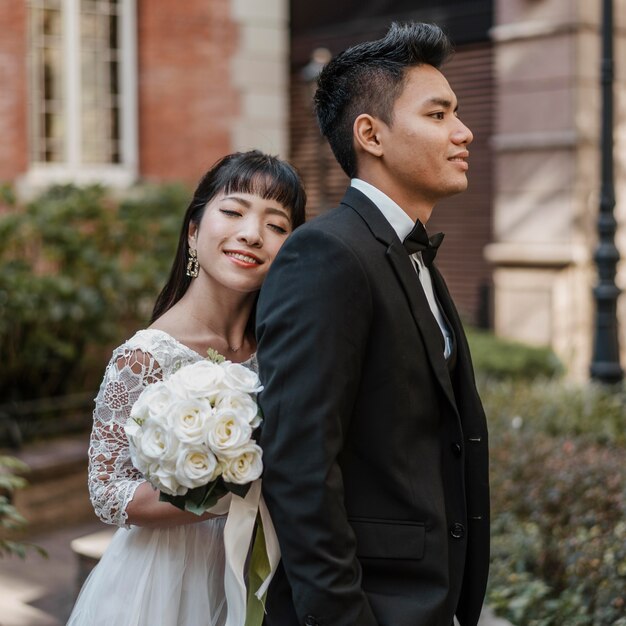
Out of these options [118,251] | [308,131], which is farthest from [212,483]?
[308,131]

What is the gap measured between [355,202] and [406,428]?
54 centimetres

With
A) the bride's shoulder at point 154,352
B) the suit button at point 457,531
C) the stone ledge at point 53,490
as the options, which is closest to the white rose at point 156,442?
the bride's shoulder at point 154,352

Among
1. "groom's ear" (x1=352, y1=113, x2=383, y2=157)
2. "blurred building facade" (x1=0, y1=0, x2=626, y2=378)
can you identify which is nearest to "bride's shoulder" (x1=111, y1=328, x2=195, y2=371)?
"groom's ear" (x1=352, y1=113, x2=383, y2=157)

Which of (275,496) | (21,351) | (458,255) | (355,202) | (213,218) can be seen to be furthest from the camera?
(458,255)

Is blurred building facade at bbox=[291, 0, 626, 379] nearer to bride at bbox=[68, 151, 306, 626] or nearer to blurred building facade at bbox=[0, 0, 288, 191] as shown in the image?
blurred building facade at bbox=[0, 0, 288, 191]

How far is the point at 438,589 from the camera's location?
7.33 feet

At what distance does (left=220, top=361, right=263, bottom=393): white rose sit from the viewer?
90.0 inches

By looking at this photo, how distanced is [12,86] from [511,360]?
5.85m

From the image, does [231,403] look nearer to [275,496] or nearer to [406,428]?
[275,496]

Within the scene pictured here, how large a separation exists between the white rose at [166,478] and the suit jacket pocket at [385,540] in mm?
394

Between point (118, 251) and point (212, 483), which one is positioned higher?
point (118, 251)

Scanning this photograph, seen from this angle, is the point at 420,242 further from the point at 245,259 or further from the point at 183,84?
the point at 183,84

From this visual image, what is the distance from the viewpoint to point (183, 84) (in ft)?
39.0

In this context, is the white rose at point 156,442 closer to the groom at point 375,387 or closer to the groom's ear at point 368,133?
the groom at point 375,387
